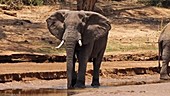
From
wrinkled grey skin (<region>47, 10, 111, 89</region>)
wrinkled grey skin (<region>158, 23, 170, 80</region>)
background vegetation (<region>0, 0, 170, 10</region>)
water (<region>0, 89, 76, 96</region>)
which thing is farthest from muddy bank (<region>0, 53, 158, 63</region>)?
background vegetation (<region>0, 0, 170, 10</region>)

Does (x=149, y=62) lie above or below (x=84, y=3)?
below

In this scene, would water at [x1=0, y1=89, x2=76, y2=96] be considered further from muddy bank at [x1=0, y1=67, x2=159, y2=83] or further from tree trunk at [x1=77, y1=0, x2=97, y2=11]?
tree trunk at [x1=77, y1=0, x2=97, y2=11]

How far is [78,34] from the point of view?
12086mm

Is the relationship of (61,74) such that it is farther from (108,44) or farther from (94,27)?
(108,44)

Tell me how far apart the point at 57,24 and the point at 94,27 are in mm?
788

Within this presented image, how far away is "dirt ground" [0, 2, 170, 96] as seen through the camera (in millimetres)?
13094

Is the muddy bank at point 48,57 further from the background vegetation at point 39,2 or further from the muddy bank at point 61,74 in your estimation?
the background vegetation at point 39,2

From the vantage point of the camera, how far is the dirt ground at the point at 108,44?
43.0 ft

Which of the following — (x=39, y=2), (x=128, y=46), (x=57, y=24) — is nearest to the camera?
(x=57, y=24)

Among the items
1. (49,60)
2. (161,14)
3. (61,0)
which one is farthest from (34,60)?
(161,14)

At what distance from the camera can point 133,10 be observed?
2720 cm

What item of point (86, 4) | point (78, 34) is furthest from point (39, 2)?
point (78, 34)

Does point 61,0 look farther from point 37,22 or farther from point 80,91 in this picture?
point 80,91

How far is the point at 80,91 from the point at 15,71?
105 inches
